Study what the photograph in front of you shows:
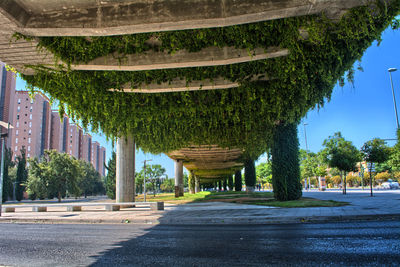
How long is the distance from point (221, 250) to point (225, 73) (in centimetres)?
731

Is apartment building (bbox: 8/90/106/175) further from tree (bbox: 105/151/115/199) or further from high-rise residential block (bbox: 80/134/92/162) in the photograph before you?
tree (bbox: 105/151/115/199)

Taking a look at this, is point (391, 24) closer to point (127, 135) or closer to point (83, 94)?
point (83, 94)

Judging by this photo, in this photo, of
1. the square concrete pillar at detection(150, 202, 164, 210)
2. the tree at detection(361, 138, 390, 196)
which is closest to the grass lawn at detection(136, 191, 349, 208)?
the square concrete pillar at detection(150, 202, 164, 210)

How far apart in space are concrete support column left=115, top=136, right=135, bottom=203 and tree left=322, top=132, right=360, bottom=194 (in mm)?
18404

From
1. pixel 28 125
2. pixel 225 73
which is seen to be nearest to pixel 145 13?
pixel 225 73

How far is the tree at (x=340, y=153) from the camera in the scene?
2605 cm

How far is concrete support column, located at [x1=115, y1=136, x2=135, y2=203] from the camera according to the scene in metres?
20.9

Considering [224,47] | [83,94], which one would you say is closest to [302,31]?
[224,47]

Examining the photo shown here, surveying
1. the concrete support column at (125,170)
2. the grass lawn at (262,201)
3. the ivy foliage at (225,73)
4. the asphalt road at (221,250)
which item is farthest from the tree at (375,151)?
the concrete support column at (125,170)

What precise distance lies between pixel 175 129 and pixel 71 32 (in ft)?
39.1

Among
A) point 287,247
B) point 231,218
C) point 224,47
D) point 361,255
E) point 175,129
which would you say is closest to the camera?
point 361,255

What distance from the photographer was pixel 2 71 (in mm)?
72562

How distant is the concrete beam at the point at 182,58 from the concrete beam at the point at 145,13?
220cm

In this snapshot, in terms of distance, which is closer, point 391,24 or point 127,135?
point 391,24
